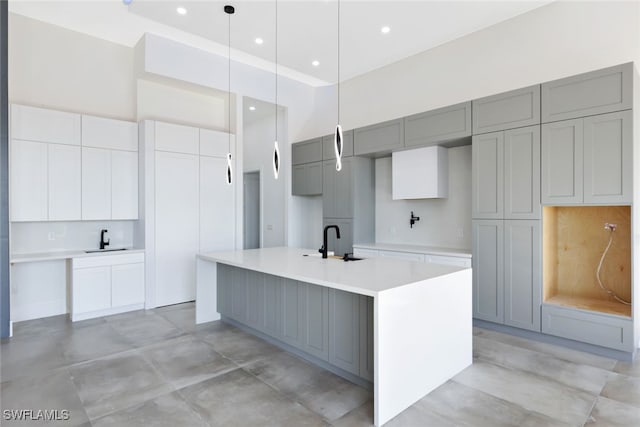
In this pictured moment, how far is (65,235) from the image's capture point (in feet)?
15.1

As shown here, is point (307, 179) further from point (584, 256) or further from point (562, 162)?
point (584, 256)

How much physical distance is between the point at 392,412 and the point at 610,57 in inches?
153

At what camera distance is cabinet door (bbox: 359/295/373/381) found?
246 centimetres

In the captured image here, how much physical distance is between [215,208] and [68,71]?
102 inches

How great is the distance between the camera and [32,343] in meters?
3.51

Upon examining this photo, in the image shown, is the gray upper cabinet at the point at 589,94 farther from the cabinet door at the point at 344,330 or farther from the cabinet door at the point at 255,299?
the cabinet door at the point at 255,299

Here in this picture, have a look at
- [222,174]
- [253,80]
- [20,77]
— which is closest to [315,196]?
[222,174]

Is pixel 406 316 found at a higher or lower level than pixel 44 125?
lower

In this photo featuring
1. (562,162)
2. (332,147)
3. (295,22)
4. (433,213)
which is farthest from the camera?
(332,147)

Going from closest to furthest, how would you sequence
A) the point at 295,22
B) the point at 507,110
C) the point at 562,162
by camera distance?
1. the point at 562,162
2. the point at 507,110
3. the point at 295,22

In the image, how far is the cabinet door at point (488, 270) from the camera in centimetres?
382

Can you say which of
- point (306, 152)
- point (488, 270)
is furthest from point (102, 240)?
point (488, 270)

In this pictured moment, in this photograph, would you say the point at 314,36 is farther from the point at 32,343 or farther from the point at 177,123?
the point at 32,343

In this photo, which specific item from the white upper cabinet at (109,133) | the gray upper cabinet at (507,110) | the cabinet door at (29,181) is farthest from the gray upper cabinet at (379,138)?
the cabinet door at (29,181)
